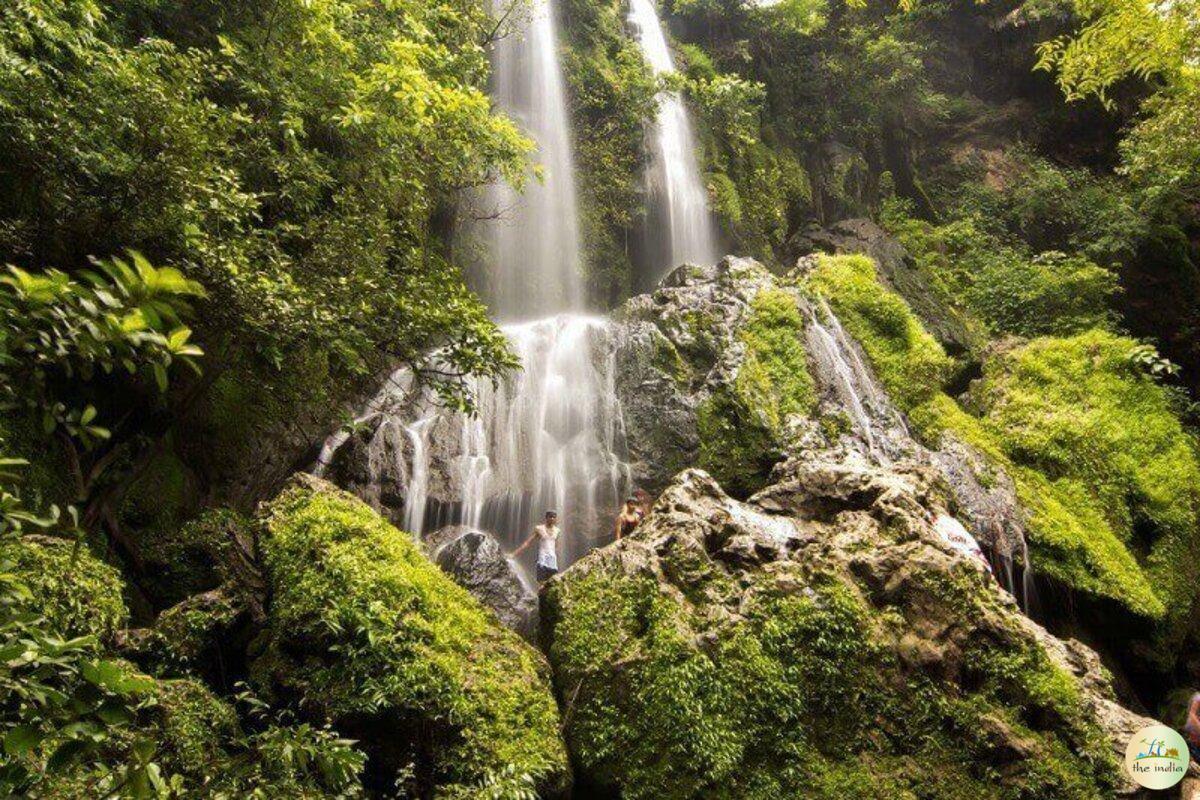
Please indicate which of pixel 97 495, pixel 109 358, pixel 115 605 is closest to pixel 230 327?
pixel 97 495

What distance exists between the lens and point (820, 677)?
535 cm

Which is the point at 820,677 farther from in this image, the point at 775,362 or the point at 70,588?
the point at 775,362

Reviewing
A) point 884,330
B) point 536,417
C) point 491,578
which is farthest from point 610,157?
point 491,578

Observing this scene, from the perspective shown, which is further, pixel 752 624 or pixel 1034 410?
pixel 1034 410

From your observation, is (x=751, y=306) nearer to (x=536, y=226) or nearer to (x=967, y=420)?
(x=967, y=420)

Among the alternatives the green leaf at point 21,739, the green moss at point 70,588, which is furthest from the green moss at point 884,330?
the green leaf at point 21,739

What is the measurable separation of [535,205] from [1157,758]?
1510 centimetres

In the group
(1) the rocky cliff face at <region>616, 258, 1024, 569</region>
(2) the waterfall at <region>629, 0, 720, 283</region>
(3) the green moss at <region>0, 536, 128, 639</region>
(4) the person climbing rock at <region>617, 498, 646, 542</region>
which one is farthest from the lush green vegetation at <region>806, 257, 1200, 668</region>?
(3) the green moss at <region>0, 536, 128, 639</region>

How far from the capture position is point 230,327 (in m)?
5.66

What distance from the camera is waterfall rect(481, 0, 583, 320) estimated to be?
52.0 feet

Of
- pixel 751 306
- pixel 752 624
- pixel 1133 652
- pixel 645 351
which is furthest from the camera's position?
pixel 751 306

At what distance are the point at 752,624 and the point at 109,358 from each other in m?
5.19

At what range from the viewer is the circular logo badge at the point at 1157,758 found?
4703 millimetres

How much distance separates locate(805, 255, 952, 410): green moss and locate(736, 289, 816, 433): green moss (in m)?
1.79
